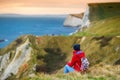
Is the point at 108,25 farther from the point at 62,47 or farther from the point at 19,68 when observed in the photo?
the point at 19,68

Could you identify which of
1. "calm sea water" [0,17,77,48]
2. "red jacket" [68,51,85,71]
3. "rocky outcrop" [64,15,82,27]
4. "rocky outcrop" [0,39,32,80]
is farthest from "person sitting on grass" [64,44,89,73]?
"rocky outcrop" [64,15,82,27]

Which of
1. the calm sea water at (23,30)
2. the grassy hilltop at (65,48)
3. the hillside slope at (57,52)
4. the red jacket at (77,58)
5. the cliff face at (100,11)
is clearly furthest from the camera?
the cliff face at (100,11)

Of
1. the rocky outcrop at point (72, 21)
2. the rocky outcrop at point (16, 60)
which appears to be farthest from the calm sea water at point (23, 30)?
the rocky outcrop at point (16, 60)

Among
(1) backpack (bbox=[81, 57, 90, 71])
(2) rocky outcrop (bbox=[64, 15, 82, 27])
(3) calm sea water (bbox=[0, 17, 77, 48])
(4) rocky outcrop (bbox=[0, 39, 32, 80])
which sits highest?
(2) rocky outcrop (bbox=[64, 15, 82, 27])

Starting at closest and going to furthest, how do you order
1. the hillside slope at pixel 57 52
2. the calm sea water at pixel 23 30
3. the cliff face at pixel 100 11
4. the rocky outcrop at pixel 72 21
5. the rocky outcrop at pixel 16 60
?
the hillside slope at pixel 57 52
the rocky outcrop at pixel 16 60
the calm sea water at pixel 23 30
the cliff face at pixel 100 11
the rocky outcrop at pixel 72 21

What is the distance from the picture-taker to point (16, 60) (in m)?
48.7

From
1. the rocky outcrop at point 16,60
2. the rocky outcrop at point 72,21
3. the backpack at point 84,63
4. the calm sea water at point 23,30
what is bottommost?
the rocky outcrop at point 16,60

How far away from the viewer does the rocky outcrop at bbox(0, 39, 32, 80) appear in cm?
4544

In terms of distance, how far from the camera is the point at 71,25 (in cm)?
10425

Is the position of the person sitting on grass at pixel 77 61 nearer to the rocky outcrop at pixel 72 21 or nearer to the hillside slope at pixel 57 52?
the hillside slope at pixel 57 52

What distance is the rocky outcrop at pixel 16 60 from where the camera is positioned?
4544cm

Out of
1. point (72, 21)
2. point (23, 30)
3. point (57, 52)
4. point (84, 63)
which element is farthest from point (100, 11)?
point (84, 63)

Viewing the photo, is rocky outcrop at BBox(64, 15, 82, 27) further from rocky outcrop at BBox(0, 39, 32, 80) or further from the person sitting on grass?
the person sitting on grass

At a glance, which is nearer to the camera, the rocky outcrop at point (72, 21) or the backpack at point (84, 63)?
the backpack at point (84, 63)
